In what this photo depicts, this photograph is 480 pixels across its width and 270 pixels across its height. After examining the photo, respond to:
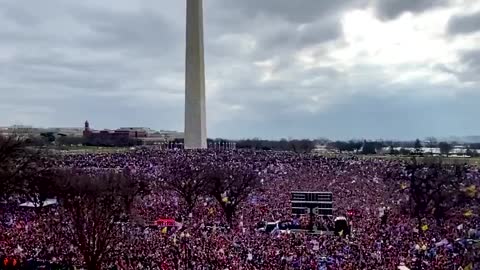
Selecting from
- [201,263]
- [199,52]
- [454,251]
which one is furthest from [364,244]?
[199,52]

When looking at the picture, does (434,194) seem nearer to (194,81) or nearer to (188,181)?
(188,181)

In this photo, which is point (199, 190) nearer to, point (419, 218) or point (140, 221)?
point (140, 221)

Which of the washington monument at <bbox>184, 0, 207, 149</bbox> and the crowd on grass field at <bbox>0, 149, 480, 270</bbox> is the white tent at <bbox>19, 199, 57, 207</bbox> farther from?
the washington monument at <bbox>184, 0, 207, 149</bbox>

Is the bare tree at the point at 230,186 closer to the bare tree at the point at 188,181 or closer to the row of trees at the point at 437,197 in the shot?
the bare tree at the point at 188,181

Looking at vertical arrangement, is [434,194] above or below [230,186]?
below

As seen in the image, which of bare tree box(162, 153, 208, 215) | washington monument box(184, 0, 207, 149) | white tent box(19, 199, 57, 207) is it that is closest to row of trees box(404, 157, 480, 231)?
bare tree box(162, 153, 208, 215)

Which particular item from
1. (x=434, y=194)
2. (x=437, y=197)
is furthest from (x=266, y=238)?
(x=434, y=194)
